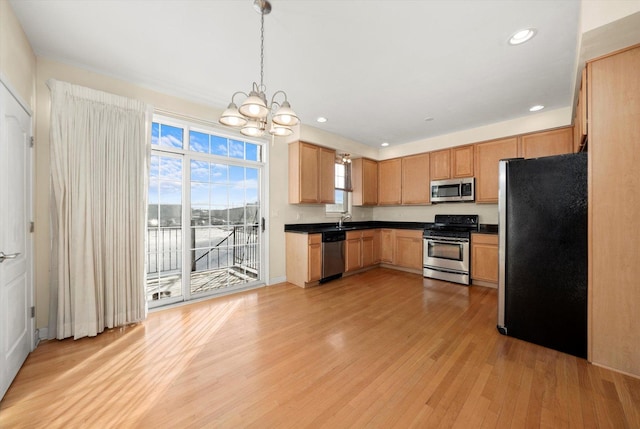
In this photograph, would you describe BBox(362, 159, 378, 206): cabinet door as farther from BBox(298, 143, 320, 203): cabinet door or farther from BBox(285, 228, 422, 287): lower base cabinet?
BBox(298, 143, 320, 203): cabinet door

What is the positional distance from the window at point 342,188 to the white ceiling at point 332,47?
219cm

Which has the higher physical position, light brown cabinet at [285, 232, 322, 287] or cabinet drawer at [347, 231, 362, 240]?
cabinet drawer at [347, 231, 362, 240]

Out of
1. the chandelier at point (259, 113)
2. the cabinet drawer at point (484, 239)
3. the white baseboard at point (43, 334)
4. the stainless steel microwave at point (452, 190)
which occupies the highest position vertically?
the chandelier at point (259, 113)

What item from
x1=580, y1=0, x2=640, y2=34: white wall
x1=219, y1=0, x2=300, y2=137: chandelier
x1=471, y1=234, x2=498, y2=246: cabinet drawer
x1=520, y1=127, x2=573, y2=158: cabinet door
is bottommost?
x1=471, y1=234, x2=498, y2=246: cabinet drawer

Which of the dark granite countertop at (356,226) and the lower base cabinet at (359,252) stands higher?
the dark granite countertop at (356,226)

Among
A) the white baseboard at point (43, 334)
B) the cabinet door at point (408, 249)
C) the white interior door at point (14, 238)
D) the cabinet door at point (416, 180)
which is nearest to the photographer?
the white interior door at point (14, 238)

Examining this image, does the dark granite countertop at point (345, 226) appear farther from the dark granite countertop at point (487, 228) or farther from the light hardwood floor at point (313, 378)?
the light hardwood floor at point (313, 378)

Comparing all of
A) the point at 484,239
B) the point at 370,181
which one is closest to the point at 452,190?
the point at 484,239

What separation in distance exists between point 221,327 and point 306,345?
3.38ft

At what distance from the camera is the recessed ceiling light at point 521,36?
204 cm

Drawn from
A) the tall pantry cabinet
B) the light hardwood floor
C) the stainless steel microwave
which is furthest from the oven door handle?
the tall pantry cabinet

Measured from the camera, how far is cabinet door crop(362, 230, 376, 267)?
5041 mm

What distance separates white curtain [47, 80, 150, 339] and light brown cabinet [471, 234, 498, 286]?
195 inches

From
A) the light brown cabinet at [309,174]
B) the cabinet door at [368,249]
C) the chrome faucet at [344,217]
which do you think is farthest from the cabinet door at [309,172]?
the cabinet door at [368,249]
